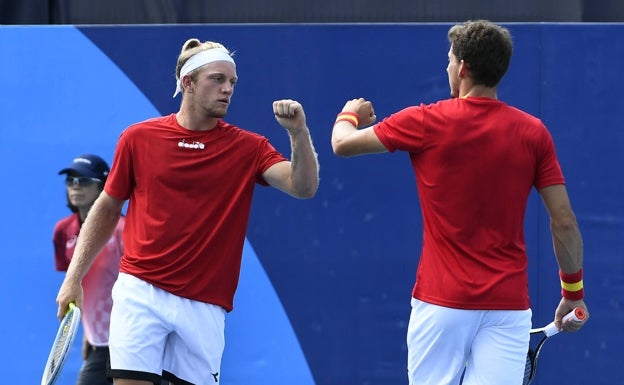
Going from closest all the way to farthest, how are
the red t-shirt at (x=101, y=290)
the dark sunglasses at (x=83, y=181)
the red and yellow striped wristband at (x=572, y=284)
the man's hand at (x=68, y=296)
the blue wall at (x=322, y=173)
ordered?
1. the red and yellow striped wristband at (x=572, y=284)
2. the man's hand at (x=68, y=296)
3. the red t-shirt at (x=101, y=290)
4. the dark sunglasses at (x=83, y=181)
5. the blue wall at (x=322, y=173)

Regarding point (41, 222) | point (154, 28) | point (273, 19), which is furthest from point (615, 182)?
point (41, 222)

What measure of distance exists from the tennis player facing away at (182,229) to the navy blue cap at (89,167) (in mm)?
1207

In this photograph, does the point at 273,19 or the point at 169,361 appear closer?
the point at 169,361

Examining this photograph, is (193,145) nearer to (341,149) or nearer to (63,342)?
(341,149)

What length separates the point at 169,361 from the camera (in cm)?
471

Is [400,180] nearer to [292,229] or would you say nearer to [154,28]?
[292,229]

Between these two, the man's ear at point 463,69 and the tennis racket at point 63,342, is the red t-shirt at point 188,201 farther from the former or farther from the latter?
the man's ear at point 463,69

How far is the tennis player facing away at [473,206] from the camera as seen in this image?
429cm

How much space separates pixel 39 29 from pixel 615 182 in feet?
10.4

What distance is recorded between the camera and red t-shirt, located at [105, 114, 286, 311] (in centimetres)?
466

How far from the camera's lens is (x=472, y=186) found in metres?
4.28

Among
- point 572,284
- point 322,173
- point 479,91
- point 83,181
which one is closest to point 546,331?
point 572,284

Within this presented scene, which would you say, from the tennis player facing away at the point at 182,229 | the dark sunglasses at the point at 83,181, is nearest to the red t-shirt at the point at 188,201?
the tennis player facing away at the point at 182,229

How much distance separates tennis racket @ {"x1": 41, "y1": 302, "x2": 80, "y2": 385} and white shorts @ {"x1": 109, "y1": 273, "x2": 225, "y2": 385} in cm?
16
